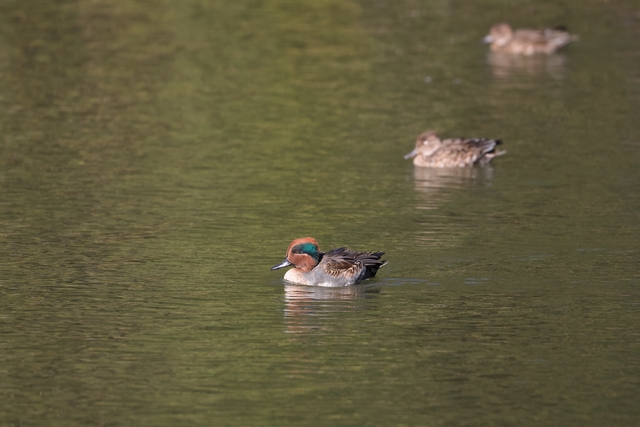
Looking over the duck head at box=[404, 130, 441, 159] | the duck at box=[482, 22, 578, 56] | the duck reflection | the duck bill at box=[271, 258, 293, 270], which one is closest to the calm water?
the duck reflection

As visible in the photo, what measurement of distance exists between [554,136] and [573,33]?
15918 millimetres

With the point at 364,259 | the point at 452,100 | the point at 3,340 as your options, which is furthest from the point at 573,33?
the point at 3,340

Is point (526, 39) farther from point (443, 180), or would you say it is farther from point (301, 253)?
point (301, 253)

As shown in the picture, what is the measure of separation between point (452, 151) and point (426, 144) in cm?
60

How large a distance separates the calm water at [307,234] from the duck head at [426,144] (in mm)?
430

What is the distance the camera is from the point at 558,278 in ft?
51.6

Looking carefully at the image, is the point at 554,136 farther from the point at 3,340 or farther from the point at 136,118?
the point at 3,340

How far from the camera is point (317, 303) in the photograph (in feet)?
48.6

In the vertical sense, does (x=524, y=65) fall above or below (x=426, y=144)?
above

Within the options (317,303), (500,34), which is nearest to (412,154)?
(317,303)

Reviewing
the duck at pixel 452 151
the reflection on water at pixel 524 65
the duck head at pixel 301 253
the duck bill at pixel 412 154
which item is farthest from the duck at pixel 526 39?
the duck head at pixel 301 253

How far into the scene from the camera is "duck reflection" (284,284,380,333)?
13859 mm

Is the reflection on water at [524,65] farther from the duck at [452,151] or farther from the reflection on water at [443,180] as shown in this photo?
the reflection on water at [443,180]

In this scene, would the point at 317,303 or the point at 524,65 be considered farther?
the point at 524,65
